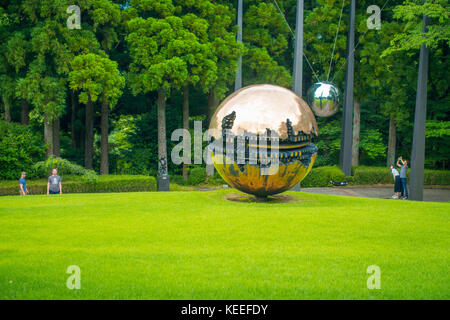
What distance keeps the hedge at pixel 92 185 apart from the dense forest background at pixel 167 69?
1.92m

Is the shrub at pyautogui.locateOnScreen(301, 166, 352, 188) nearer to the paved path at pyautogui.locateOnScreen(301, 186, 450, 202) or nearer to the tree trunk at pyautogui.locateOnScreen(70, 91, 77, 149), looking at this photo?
the paved path at pyautogui.locateOnScreen(301, 186, 450, 202)

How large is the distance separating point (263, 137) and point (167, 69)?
1322cm

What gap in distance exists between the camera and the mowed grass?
17.7ft

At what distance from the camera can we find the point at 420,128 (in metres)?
17.5

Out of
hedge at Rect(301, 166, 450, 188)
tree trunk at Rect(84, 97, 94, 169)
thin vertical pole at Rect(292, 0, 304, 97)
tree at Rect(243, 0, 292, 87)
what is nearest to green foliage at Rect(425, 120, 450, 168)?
hedge at Rect(301, 166, 450, 188)

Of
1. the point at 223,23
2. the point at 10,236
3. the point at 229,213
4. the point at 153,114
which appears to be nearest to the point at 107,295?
the point at 10,236

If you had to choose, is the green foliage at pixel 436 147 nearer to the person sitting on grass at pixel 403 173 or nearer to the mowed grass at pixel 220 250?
→ the person sitting on grass at pixel 403 173

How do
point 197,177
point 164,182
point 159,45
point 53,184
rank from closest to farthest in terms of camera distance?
point 53,184, point 164,182, point 159,45, point 197,177

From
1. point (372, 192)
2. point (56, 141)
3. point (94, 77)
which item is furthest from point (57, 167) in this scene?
point (372, 192)

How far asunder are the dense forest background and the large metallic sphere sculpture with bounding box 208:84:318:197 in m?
8.59

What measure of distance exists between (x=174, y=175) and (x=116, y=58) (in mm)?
8490

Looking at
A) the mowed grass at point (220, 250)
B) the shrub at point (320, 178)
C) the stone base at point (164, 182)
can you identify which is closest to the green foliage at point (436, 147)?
the shrub at point (320, 178)

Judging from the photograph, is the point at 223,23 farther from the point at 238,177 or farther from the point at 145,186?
the point at 238,177

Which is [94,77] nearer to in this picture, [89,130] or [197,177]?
[89,130]
